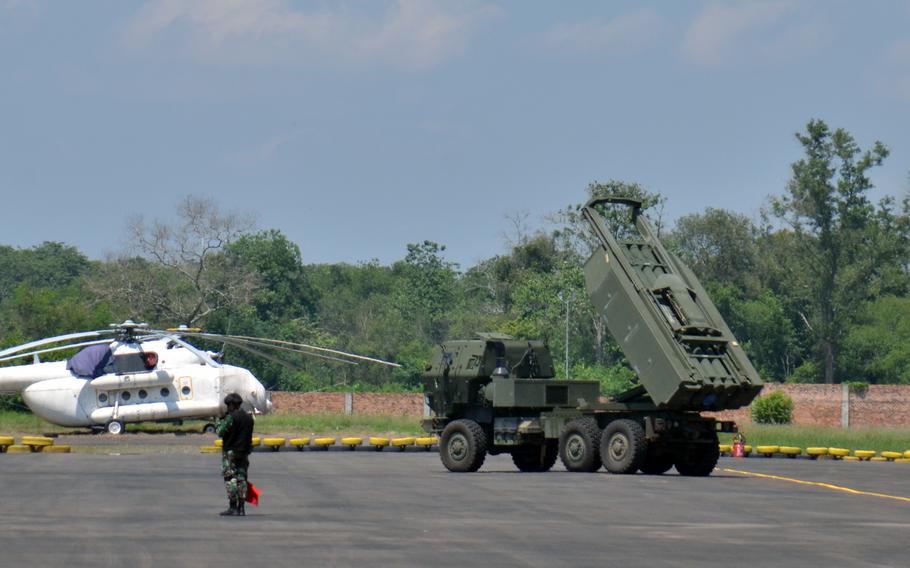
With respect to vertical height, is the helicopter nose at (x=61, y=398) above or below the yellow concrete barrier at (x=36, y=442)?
above

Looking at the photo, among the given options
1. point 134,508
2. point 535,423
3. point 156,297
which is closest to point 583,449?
point 535,423

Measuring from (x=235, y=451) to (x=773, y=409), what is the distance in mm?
48737

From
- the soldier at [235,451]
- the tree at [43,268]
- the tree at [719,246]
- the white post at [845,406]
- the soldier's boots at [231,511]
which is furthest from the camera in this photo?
the tree at [43,268]

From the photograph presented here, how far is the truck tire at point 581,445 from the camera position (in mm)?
27062

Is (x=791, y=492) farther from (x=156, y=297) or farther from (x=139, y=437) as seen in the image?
(x=156, y=297)

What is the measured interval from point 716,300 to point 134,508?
70.7m

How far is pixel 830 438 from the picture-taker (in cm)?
4594

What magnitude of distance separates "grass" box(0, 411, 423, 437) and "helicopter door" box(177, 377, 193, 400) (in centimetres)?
270

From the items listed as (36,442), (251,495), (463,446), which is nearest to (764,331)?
(36,442)

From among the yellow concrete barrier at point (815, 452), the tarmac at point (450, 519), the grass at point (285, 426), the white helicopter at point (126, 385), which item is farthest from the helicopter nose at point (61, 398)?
the yellow concrete barrier at point (815, 452)

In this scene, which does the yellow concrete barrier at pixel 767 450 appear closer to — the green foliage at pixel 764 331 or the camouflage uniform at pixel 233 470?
the camouflage uniform at pixel 233 470

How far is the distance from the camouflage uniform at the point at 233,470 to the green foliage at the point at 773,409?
48230 millimetres

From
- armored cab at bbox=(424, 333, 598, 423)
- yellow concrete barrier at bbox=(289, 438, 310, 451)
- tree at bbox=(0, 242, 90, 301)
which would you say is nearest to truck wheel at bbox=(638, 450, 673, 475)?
armored cab at bbox=(424, 333, 598, 423)

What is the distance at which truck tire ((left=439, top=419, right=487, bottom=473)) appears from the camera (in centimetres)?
2830
